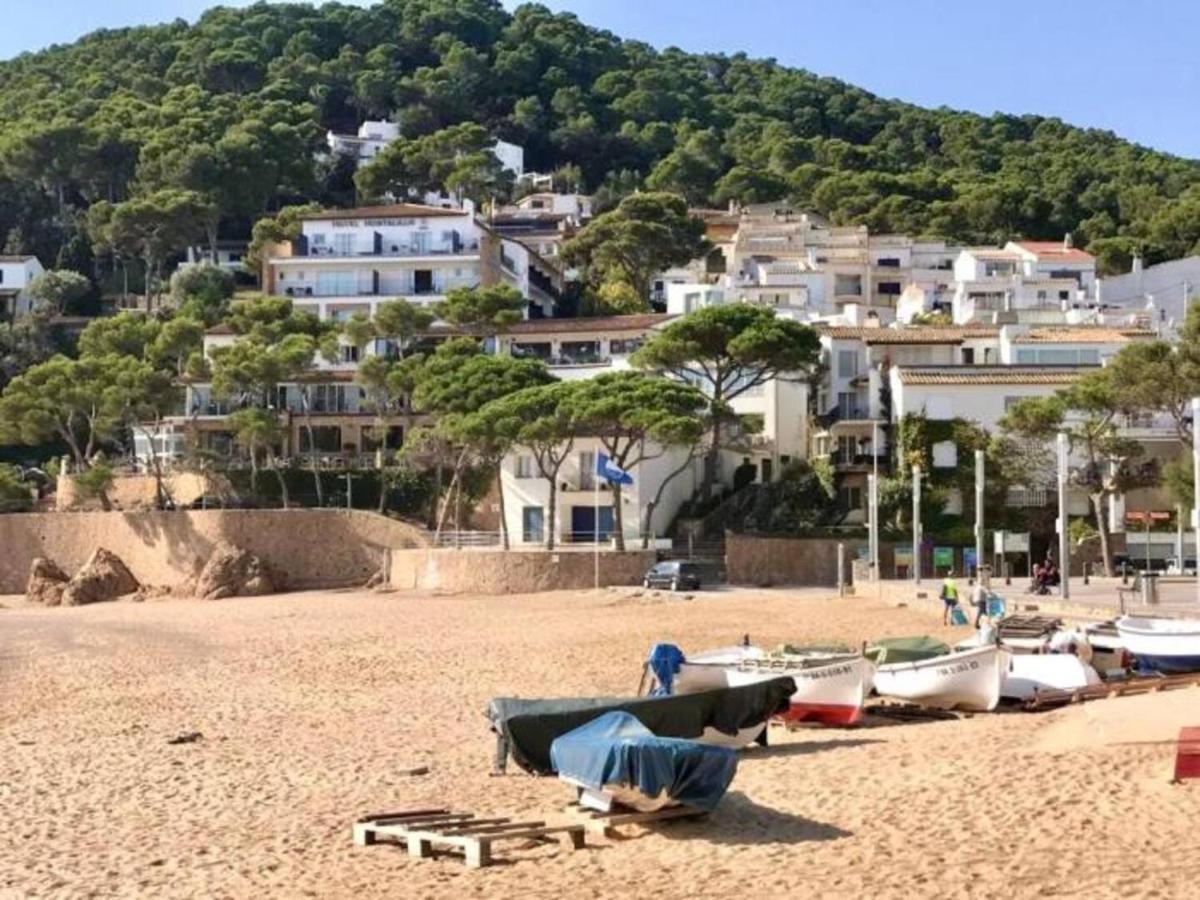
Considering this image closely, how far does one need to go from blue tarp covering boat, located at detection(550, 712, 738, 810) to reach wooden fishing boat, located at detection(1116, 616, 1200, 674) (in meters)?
10.2

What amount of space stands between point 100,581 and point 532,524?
14.5 meters

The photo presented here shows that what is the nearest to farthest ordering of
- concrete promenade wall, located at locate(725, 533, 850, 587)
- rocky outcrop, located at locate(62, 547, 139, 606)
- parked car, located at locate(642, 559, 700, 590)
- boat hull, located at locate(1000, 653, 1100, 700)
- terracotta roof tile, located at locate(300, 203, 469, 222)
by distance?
boat hull, located at locate(1000, 653, 1100, 700), parked car, located at locate(642, 559, 700, 590), concrete promenade wall, located at locate(725, 533, 850, 587), rocky outcrop, located at locate(62, 547, 139, 606), terracotta roof tile, located at locate(300, 203, 469, 222)

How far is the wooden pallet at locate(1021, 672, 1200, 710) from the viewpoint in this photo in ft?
64.3

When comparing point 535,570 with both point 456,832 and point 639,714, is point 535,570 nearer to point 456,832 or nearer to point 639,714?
point 639,714

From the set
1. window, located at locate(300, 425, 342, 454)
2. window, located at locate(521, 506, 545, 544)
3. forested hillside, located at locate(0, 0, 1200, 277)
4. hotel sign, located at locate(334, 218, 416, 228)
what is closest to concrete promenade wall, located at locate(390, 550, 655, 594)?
window, located at locate(521, 506, 545, 544)

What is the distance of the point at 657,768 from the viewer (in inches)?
516

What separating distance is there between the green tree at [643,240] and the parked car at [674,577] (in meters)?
45.8

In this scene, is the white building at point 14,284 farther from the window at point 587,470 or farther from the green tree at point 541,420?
the green tree at point 541,420

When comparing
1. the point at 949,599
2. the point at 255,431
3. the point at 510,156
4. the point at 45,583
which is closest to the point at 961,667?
the point at 949,599

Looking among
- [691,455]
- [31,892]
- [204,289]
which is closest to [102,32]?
[204,289]

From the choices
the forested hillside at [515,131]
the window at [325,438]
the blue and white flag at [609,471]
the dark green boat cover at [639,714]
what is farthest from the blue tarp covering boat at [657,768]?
the forested hillside at [515,131]

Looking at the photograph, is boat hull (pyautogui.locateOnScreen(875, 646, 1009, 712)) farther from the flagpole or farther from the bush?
the bush

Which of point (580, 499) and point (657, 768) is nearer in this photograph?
point (657, 768)

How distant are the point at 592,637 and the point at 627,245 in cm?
5796
